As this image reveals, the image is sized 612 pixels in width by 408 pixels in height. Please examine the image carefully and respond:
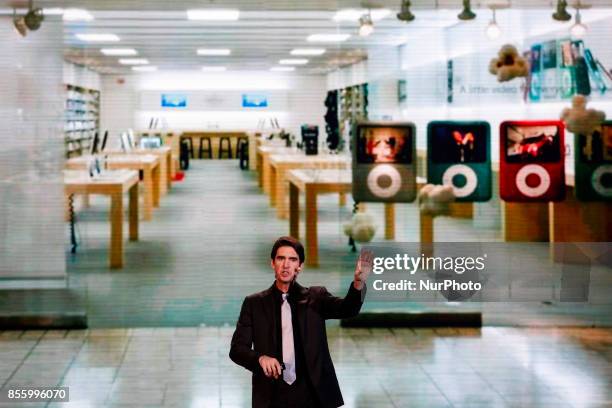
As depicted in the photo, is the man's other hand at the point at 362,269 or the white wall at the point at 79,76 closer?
the man's other hand at the point at 362,269

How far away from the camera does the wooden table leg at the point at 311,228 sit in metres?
6.30

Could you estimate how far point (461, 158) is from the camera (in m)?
5.51

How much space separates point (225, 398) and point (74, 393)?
2.10ft

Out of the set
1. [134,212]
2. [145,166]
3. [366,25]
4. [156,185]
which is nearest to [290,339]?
[366,25]

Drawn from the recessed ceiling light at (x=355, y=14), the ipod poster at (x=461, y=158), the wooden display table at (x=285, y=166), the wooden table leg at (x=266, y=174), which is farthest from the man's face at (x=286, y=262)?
the wooden table leg at (x=266, y=174)

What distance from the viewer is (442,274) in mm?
5723

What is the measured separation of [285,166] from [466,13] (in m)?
1.55

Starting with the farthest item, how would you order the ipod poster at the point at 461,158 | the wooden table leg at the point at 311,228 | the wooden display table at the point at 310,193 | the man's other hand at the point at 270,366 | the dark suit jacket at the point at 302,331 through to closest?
1. the wooden table leg at the point at 311,228
2. the wooden display table at the point at 310,193
3. the ipod poster at the point at 461,158
4. the dark suit jacket at the point at 302,331
5. the man's other hand at the point at 270,366

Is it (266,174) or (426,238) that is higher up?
(266,174)

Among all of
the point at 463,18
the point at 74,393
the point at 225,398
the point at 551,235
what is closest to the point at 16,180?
the point at 74,393

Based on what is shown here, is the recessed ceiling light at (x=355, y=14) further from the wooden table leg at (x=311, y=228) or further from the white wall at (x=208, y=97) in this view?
the wooden table leg at (x=311, y=228)

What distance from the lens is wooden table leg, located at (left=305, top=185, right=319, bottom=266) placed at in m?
6.30

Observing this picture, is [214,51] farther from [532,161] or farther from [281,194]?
[532,161]

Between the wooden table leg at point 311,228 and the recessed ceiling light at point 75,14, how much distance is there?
163 centimetres
